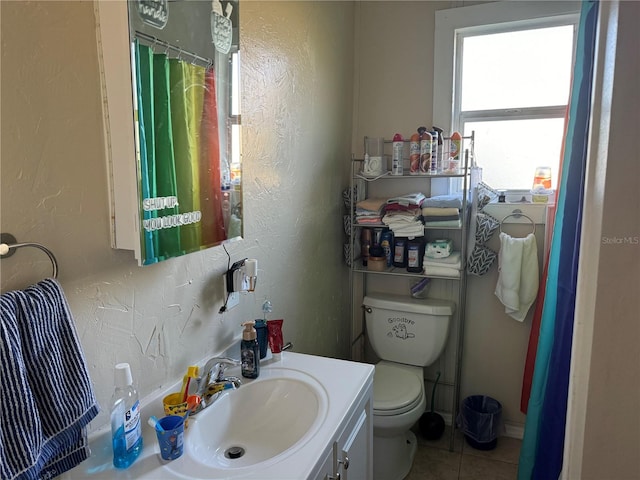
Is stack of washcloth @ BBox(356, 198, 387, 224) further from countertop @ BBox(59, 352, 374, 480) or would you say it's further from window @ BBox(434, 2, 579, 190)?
countertop @ BBox(59, 352, 374, 480)

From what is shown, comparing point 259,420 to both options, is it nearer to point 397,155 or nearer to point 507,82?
point 397,155

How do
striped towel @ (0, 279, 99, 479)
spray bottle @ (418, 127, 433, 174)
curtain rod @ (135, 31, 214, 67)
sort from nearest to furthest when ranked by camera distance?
striped towel @ (0, 279, 99, 479)
curtain rod @ (135, 31, 214, 67)
spray bottle @ (418, 127, 433, 174)

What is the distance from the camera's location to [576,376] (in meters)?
0.90

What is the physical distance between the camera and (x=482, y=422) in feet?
7.29

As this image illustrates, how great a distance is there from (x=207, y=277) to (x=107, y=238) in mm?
405

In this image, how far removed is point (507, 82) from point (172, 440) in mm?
2172

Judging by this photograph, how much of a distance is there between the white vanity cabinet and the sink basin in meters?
0.08

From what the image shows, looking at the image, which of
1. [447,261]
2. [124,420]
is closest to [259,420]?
[124,420]

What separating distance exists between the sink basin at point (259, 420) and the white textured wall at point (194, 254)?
0.17 metres

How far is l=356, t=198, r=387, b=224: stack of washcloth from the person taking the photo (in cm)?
217

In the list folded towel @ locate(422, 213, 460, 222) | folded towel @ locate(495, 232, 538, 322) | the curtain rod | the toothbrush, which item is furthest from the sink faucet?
folded towel @ locate(495, 232, 538, 322)

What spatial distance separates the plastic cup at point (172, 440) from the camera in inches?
37.4

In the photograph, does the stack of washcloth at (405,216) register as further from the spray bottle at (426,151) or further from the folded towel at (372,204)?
the spray bottle at (426,151)

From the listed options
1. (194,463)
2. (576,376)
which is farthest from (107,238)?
(576,376)
